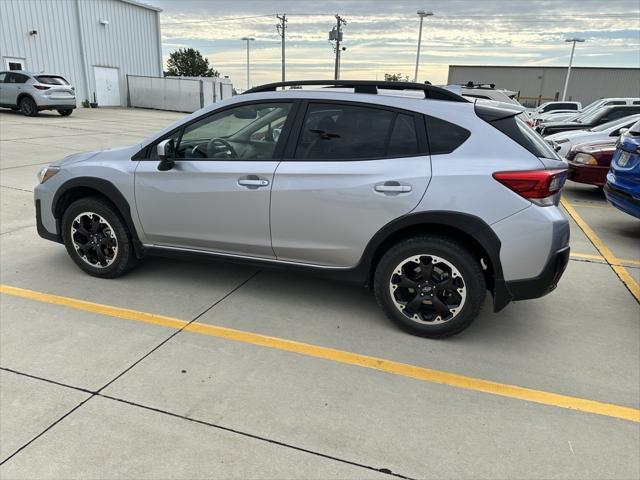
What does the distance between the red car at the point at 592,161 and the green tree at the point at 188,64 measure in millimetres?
83466

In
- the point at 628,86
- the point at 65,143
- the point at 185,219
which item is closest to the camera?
the point at 185,219

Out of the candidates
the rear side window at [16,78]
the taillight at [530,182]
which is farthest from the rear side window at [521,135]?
the rear side window at [16,78]

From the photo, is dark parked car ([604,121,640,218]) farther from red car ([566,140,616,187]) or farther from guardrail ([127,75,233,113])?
guardrail ([127,75,233,113])

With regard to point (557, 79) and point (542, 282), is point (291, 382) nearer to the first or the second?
point (542, 282)

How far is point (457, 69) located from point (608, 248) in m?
61.1

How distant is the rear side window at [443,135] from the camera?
3.30 m

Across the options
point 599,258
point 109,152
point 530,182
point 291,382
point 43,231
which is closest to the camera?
point 291,382

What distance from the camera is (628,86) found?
186ft

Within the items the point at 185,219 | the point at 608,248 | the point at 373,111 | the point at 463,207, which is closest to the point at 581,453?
the point at 463,207

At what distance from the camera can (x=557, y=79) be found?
58562mm

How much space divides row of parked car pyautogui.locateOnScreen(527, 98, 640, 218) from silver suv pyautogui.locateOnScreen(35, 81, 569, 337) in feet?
8.67

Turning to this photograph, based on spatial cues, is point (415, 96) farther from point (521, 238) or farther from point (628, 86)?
point (628, 86)

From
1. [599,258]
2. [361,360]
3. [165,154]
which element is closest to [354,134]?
[165,154]

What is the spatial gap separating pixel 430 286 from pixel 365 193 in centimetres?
79
